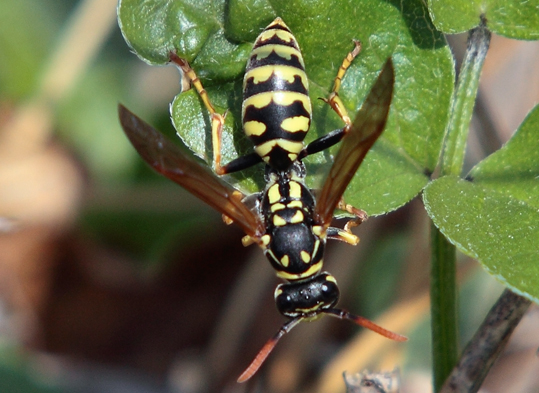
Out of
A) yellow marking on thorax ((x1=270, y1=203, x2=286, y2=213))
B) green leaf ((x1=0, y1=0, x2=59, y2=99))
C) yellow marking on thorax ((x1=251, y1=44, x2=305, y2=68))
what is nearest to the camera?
yellow marking on thorax ((x1=251, y1=44, x2=305, y2=68))

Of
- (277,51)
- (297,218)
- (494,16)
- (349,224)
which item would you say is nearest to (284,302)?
(297,218)

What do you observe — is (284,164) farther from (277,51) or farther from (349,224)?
(277,51)

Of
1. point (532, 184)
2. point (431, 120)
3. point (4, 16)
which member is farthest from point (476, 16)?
point (4, 16)

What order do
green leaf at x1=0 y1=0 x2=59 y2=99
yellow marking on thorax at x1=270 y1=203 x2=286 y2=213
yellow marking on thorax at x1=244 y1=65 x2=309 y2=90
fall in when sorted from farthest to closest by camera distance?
green leaf at x1=0 y1=0 x2=59 y2=99
yellow marking on thorax at x1=270 y1=203 x2=286 y2=213
yellow marking on thorax at x1=244 y1=65 x2=309 y2=90

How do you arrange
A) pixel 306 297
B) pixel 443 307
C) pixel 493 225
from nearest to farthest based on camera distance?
1. pixel 493 225
2. pixel 443 307
3. pixel 306 297

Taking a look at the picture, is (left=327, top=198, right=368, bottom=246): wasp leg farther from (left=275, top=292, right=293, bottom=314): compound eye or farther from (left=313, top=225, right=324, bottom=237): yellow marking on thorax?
(left=275, top=292, right=293, bottom=314): compound eye

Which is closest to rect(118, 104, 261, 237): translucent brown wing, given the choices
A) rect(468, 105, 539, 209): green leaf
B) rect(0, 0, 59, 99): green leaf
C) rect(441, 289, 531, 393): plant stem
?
rect(468, 105, 539, 209): green leaf
